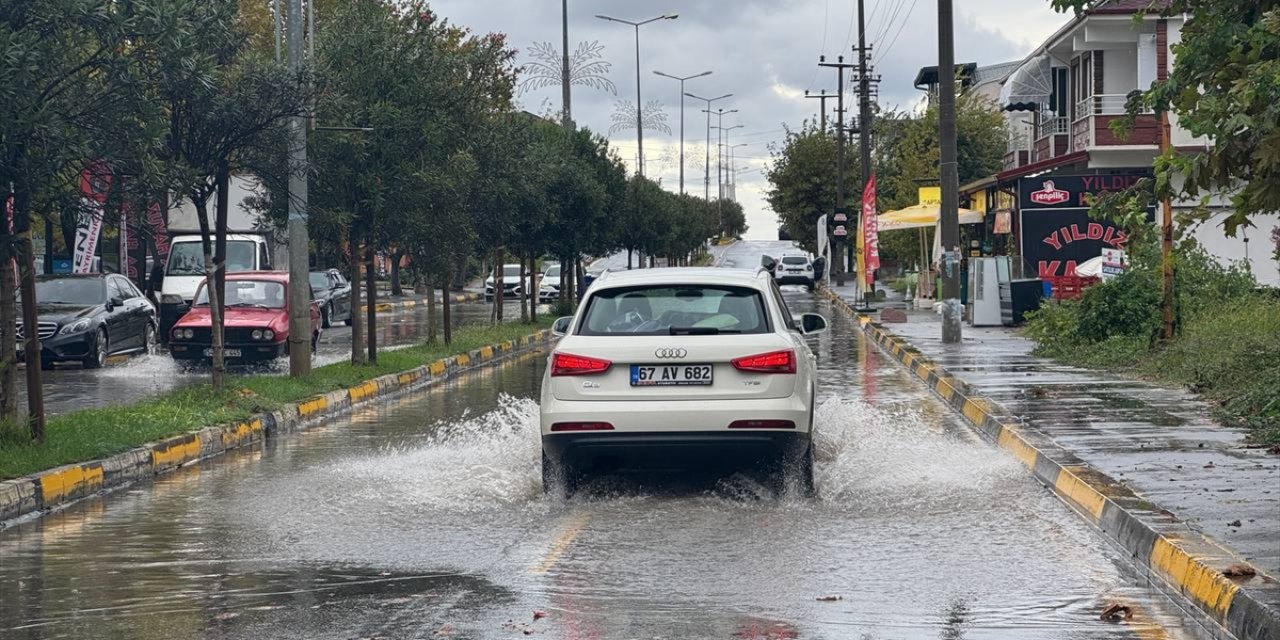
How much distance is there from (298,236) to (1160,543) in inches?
538

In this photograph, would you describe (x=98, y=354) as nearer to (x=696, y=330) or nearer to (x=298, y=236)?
(x=298, y=236)

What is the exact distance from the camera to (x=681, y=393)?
1014 centimetres

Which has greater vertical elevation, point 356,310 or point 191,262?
point 191,262

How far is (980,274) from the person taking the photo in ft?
102

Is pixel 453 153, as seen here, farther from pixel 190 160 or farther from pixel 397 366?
pixel 190 160

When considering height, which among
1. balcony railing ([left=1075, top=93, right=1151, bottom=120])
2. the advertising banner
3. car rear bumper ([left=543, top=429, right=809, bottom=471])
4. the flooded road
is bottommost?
the flooded road

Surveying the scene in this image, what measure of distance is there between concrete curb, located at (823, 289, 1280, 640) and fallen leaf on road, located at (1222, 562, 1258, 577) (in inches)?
1.6

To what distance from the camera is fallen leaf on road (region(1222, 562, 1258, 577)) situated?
7.34 m

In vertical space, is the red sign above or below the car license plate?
above

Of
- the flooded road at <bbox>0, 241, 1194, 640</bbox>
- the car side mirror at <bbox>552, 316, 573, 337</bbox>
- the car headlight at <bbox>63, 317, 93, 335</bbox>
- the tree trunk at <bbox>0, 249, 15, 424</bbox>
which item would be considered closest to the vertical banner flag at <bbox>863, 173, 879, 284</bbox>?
the car headlight at <bbox>63, 317, 93, 335</bbox>

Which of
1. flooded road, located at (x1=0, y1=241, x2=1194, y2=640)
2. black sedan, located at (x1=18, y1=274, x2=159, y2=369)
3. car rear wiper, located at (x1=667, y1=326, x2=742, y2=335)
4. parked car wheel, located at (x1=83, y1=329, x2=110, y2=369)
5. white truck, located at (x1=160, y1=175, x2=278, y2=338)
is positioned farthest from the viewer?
white truck, located at (x1=160, y1=175, x2=278, y2=338)

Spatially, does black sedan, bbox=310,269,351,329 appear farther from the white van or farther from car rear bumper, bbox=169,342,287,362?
car rear bumper, bbox=169,342,287,362

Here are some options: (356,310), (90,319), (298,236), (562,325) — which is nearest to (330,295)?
(90,319)

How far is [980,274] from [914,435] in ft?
56.2
